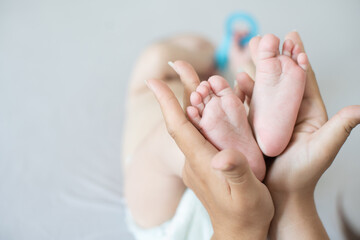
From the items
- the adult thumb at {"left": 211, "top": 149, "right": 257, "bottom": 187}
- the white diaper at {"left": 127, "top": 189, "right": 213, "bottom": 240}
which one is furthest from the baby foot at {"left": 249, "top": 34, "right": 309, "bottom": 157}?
the white diaper at {"left": 127, "top": 189, "right": 213, "bottom": 240}

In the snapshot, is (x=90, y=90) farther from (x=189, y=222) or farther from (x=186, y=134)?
(x=186, y=134)

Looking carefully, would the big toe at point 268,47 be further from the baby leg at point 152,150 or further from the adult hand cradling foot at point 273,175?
the baby leg at point 152,150

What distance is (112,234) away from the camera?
832 millimetres

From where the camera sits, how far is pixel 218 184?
0.46 meters

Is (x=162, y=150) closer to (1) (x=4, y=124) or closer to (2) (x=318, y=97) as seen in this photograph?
(2) (x=318, y=97)

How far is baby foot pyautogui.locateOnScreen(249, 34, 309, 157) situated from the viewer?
512 mm

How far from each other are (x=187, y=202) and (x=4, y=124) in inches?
29.0

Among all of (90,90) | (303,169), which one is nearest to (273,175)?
(303,169)

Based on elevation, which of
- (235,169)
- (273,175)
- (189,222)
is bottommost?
(189,222)

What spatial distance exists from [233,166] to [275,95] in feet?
0.62

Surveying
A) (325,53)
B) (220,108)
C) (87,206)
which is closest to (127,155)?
(87,206)

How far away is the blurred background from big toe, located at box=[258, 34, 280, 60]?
0.24 meters

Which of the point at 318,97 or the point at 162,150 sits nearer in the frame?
the point at 318,97

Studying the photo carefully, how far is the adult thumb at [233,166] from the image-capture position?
0.38 metres
